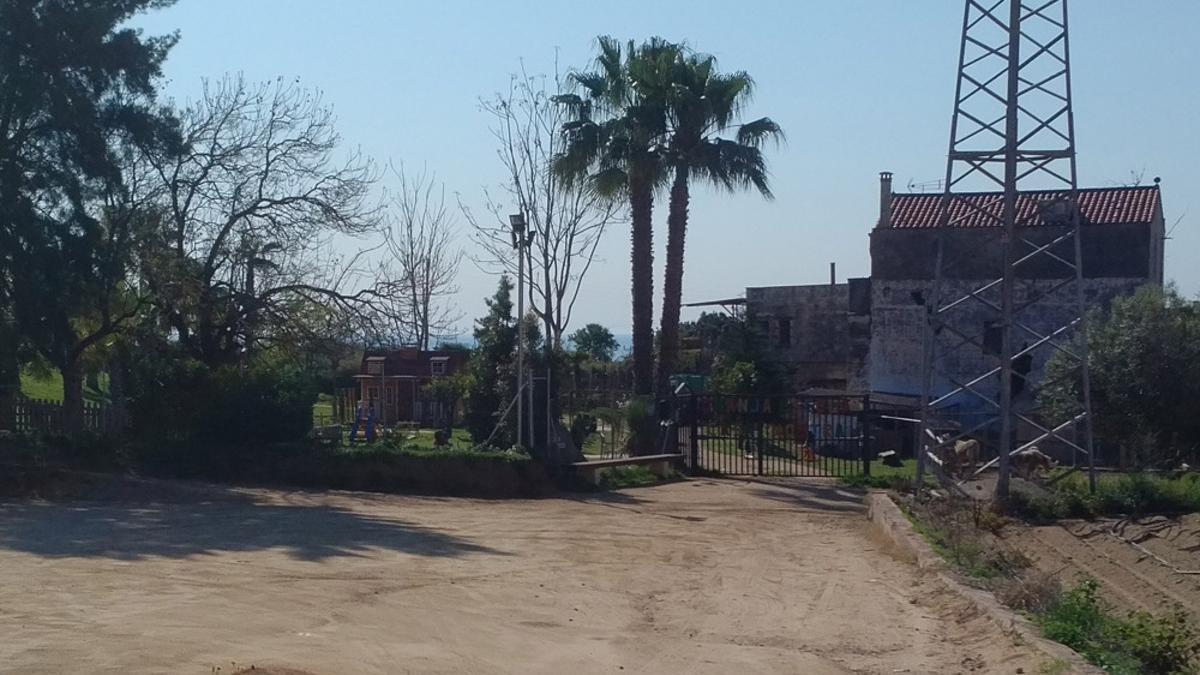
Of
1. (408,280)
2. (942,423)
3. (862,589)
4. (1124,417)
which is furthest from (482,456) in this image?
(942,423)

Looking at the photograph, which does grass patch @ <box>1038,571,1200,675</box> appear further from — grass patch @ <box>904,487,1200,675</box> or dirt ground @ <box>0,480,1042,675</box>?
dirt ground @ <box>0,480,1042,675</box>

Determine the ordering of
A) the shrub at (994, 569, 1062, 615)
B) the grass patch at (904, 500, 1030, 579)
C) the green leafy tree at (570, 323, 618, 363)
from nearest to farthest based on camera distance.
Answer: the shrub at (994, 569, 1062, 615), the grass patch at (904, 500, 1030, 579), the green leafy tree at (570, 323, 618, 363)

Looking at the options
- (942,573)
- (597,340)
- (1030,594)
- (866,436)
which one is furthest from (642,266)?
(597,340)

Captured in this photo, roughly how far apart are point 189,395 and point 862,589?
1522 centimetres

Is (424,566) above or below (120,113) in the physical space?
below

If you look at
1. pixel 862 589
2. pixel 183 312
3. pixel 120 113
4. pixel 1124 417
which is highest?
pixel 120 113

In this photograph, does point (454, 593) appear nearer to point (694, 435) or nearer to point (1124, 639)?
point (1124, 639)

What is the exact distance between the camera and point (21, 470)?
22.4 meters

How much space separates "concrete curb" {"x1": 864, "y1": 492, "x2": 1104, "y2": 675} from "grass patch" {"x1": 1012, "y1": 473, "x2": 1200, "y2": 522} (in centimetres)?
253

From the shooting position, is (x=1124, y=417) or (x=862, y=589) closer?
(x=862, y=589)

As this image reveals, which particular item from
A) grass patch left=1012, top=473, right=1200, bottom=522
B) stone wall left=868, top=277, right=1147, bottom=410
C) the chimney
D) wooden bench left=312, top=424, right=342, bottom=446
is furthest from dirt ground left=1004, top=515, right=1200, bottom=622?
the chimney

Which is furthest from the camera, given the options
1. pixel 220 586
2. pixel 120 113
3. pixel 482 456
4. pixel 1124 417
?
pixel 1124 417

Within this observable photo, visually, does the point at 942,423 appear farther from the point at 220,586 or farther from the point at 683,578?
the point at 220,586

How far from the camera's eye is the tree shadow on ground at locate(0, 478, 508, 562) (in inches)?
617
